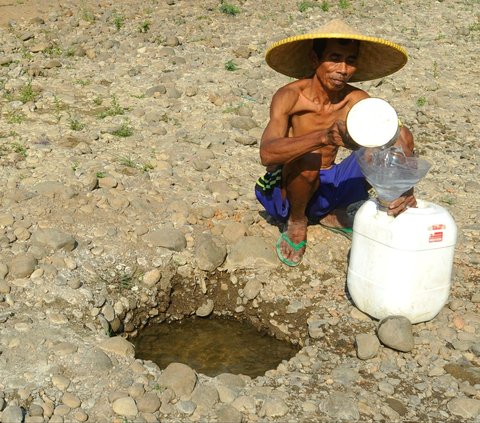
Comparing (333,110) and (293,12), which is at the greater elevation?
(333,110)

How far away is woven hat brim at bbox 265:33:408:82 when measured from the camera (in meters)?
3.54

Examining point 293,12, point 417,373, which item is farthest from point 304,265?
point 293,12

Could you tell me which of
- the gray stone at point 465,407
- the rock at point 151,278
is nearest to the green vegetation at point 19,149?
the rock at point 151,278

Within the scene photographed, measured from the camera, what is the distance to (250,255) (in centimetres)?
384

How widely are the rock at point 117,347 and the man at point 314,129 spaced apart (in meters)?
1.00

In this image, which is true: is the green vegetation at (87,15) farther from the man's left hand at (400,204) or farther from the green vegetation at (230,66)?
the man's left hand at (400,204)

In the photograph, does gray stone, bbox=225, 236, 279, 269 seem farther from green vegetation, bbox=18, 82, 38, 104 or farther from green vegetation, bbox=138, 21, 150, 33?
green vegetation, bbox=138, 21, 150, 33

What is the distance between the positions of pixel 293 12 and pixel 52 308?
190 inches

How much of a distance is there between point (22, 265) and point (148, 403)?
3.43 feet

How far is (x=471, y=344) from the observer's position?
3.32 meters

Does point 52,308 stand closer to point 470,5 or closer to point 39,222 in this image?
point 39,222

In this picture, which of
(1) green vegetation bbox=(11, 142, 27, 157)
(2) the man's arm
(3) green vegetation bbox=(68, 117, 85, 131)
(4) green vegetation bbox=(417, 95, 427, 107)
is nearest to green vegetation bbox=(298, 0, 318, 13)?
(4) green vegetation bbox=(417, 95, 427, 107)

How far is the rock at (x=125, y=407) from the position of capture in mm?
2787

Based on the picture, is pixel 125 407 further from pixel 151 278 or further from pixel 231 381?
pixel 151 278
